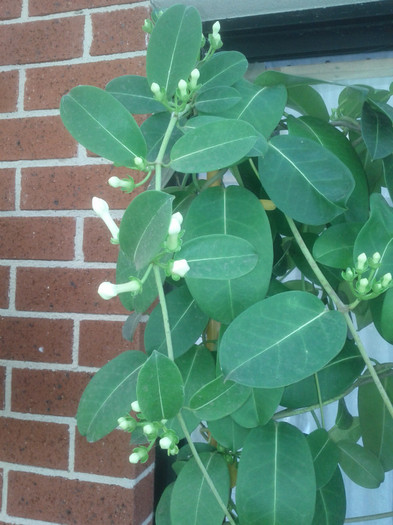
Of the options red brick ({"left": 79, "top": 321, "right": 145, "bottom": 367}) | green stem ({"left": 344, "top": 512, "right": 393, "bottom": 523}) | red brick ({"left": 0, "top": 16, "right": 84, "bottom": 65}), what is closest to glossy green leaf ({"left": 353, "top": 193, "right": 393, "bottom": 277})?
green stem ({"left": 344, "top": 512, "right": 393, "bottom": 523})

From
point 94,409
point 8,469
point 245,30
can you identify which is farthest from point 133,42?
point 8,469

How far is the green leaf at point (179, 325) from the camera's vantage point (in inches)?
26.1

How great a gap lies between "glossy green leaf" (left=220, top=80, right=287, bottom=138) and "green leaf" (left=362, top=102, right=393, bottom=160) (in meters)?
0.10

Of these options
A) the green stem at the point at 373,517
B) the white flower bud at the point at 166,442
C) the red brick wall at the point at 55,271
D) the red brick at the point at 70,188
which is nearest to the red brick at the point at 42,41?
the red brick wall at the point at 55,271

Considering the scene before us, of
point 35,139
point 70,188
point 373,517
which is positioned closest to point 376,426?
point 373,517

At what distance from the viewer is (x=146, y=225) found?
43 cm

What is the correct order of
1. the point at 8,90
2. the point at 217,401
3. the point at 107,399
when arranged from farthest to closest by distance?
the point at 8,90
the point at 107,399
the point at 217,401

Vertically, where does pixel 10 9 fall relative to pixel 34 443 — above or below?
above

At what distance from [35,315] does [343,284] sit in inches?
25.0

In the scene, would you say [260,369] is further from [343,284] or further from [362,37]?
[362,37]

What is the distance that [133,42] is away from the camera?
1049 millimetres

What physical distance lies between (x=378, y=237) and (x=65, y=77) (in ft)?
2.56

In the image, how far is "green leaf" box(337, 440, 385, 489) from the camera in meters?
0.76

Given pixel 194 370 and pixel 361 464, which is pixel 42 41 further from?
pixel 361 464
